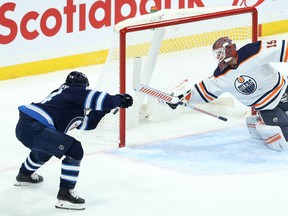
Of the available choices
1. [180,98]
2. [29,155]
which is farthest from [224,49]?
[29,155]

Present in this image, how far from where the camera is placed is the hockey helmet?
6711 mm

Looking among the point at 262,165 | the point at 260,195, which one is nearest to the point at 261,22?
the point at 262,165

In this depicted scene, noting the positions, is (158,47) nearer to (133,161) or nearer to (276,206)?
(133,161)

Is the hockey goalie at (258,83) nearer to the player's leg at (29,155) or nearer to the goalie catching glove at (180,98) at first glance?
the goalie catching glove at (180,98)

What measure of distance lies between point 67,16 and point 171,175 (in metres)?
2.53

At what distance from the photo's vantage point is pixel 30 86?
8.50 m

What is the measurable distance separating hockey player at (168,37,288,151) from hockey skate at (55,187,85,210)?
138cm

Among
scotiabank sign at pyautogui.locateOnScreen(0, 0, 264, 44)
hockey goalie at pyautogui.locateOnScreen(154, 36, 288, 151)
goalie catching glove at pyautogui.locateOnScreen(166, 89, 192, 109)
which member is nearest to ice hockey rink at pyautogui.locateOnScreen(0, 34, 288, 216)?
hockey goalie at pyautogui.locateOnScreen(154, 36, 288, 151)

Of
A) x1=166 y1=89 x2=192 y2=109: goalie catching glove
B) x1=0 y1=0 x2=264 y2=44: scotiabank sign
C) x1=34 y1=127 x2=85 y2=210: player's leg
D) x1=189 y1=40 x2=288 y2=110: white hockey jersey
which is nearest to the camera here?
x1=34 y1=127 x2=85 y2=210: player's leg

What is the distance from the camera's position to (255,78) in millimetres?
6730

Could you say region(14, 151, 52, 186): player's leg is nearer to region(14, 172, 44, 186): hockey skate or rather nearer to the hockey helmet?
region(14, 172, 44, 186): hockey skate

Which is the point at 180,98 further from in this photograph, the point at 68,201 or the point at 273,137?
the point at 68,201

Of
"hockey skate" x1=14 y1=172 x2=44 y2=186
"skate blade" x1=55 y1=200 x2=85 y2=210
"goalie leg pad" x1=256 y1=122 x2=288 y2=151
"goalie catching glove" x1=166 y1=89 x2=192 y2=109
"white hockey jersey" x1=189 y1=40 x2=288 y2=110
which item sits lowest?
"skate blade" x1=55 y1=200 x2=85 y2=210

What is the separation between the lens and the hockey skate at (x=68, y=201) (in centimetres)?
567
